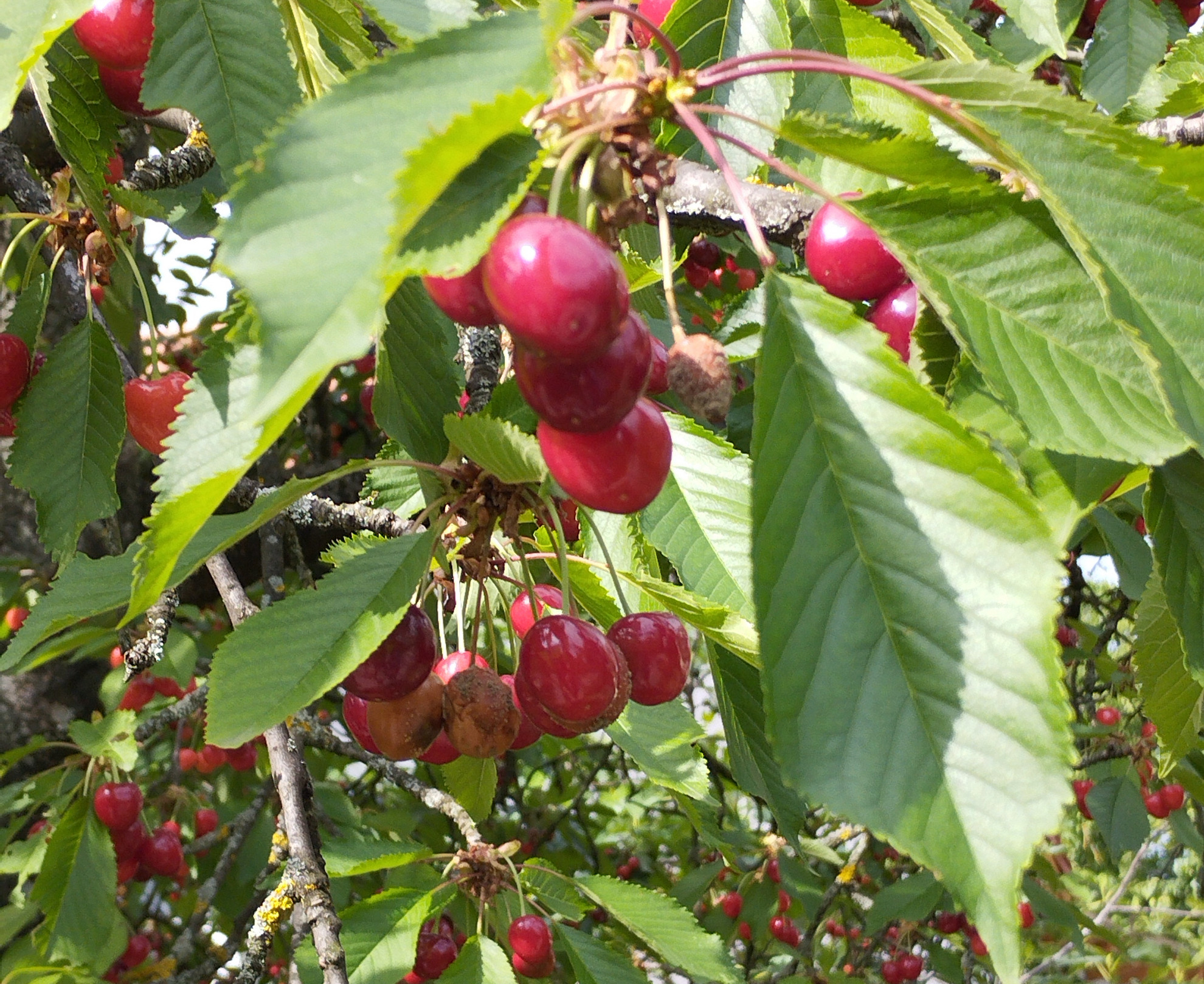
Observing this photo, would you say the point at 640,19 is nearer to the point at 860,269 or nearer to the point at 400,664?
the point at 860,269

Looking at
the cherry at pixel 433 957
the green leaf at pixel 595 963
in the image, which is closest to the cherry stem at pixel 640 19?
the green leaf at pixel 595 963

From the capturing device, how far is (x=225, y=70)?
3.24 feet

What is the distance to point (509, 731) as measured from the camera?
3.84ft

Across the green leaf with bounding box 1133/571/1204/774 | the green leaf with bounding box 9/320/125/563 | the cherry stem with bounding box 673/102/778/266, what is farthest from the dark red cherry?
the green leaf with bounding box 1133/571/1204/774

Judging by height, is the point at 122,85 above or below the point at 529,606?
above

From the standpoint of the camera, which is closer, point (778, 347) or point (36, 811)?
point (778, 347)

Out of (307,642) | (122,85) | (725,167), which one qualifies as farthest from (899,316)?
(122,85)

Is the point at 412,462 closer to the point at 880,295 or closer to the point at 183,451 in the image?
the point at 183,451

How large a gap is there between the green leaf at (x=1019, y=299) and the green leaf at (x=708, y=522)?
478 mm

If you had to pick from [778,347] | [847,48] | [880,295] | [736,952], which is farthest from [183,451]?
[736,952]

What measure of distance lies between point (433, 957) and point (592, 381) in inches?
73.0

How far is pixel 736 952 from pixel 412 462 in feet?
15.1

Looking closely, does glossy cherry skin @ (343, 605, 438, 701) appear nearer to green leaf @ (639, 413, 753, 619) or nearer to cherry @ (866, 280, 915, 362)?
green leaf @ (639, 413, 753, 619)

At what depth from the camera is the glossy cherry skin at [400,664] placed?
3.51 ft
